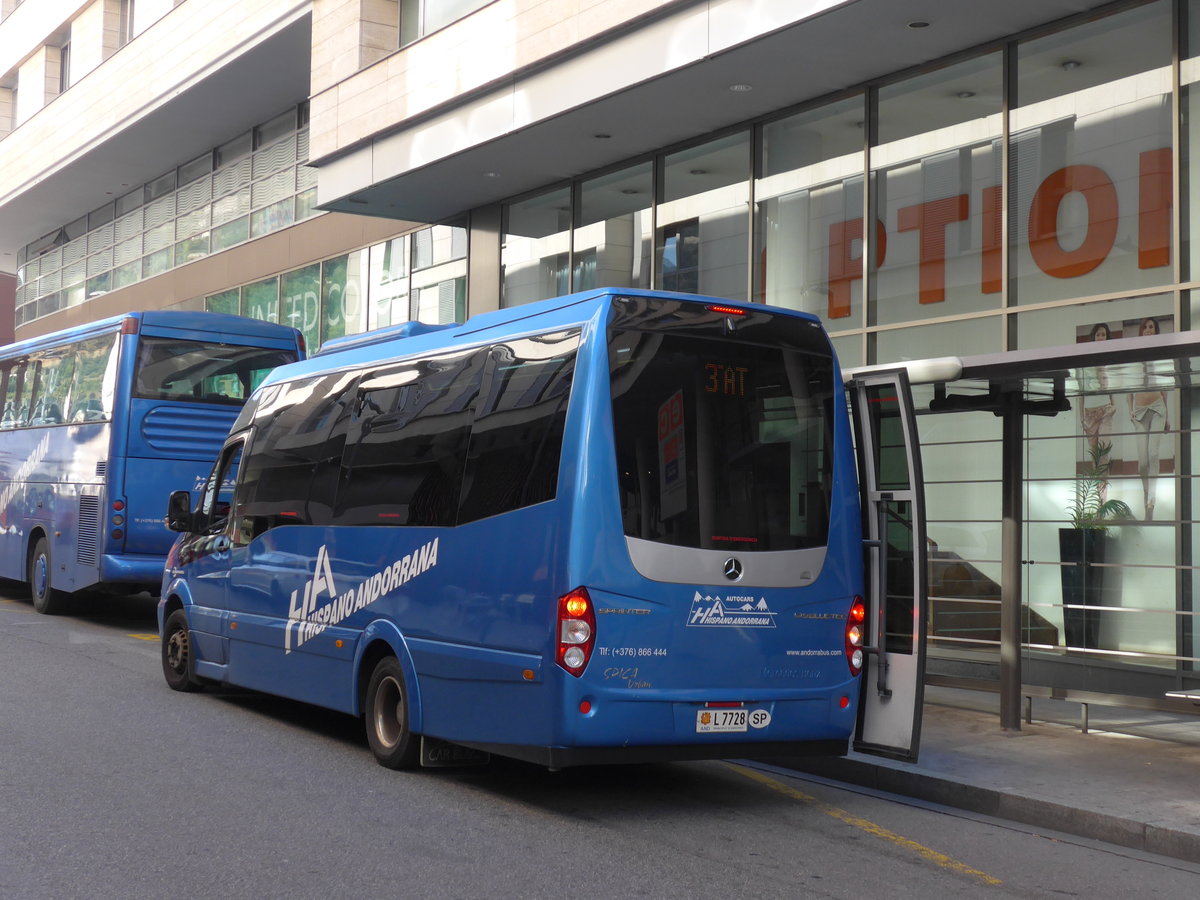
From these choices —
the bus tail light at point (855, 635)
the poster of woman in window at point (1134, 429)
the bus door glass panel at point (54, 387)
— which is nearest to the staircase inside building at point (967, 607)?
A: the poster of woman in window at point (1134, 429)

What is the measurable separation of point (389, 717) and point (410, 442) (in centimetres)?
170

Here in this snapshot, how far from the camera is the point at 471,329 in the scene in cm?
859

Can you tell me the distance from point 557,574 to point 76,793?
111 inches

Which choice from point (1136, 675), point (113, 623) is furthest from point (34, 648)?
point (1136, 675)

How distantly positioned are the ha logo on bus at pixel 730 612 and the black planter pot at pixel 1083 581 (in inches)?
238

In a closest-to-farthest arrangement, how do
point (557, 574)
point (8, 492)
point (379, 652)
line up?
point (557, 574)
point (379, 652)
point (8, 492)

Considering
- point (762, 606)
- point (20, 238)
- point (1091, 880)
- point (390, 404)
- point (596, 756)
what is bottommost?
point (1091, 880)

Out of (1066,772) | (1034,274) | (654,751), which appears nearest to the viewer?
(654,751)

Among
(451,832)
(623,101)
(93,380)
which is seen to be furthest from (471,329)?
(93,380)

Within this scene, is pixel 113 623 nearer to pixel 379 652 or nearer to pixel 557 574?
pixel 379 652

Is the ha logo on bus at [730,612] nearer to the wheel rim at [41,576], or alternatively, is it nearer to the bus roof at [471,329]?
the bus roof at [471,329]

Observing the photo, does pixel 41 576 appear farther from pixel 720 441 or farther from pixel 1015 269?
pixel 720 441

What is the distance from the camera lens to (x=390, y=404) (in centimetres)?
918

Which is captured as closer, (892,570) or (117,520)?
(892,570)
